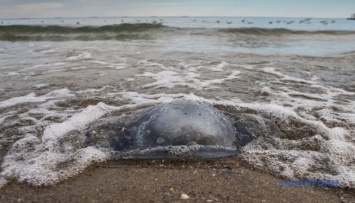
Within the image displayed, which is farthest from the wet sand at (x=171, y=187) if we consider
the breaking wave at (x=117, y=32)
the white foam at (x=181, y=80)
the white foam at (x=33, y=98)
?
the breaking wave at (x=117, y=32)

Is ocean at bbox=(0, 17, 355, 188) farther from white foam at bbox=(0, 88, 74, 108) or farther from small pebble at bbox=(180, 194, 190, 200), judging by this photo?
small pebble at bbox=(180, 194, 190, 200)

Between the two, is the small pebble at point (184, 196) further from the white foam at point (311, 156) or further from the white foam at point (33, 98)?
the white foam at point (33, 98)

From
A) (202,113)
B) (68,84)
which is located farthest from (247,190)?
(68,84)

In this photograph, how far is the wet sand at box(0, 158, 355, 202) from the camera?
229 centimetres

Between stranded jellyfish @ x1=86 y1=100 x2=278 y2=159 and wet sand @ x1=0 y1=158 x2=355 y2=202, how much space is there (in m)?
0.18

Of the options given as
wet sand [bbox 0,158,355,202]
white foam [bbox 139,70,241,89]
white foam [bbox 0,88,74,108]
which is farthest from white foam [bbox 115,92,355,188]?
white foam [bbox 0,88,74,108]

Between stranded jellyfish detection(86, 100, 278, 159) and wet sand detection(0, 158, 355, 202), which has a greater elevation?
stranded jellyfish detection(86, 100, 278, 159)

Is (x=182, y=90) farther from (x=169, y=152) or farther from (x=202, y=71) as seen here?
(x=169, y=152)

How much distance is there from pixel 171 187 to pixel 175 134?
0.70m

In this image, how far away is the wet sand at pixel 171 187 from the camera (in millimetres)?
2289

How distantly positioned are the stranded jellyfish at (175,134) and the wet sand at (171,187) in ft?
0.58

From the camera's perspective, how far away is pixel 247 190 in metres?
2.40

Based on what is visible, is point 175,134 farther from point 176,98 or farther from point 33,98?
point 33,98

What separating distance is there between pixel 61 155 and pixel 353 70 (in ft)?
23.2
